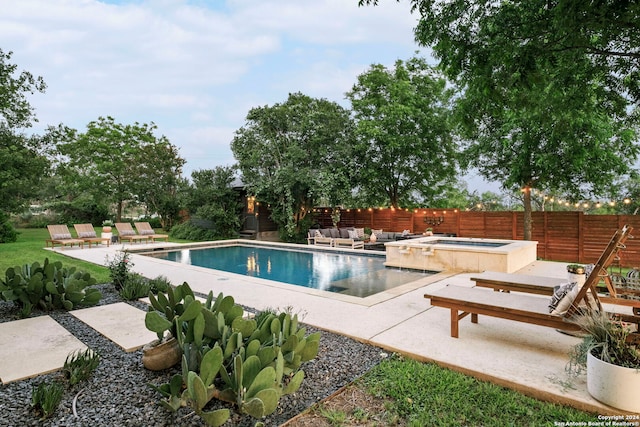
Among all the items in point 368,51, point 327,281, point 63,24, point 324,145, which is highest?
point 368,51

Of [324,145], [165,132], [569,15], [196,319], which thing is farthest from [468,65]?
[165,132]

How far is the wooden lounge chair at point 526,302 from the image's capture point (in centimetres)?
292

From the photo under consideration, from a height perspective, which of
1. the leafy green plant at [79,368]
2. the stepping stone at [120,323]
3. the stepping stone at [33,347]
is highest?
the leafy green plant at [79,368]

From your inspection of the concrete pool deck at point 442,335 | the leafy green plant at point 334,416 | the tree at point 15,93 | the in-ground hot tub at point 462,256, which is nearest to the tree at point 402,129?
the in-ground hot tub at point 462,256

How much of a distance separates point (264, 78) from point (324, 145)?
30.5 feet

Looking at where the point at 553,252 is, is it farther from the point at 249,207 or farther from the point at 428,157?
the point at 249,207

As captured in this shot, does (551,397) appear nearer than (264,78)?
Yes

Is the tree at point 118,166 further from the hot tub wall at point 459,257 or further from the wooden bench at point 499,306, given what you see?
the wooden bench at point 499,306

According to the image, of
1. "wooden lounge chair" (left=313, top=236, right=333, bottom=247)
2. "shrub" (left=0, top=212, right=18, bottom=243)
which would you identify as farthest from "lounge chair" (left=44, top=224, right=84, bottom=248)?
"wooden lounge chair" (left=313, top=236, right=333, bottom=247)

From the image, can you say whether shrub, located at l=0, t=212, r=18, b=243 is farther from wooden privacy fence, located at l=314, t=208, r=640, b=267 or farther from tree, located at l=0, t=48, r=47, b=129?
wooden privacy fence, located at l=314, t=208, r=640, b=267

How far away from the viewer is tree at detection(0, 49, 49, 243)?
7.99 m

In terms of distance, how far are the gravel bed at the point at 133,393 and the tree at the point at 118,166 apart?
61.8 ft

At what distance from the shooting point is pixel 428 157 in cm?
1692

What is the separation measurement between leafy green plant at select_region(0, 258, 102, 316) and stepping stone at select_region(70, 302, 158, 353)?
189 millimetres
